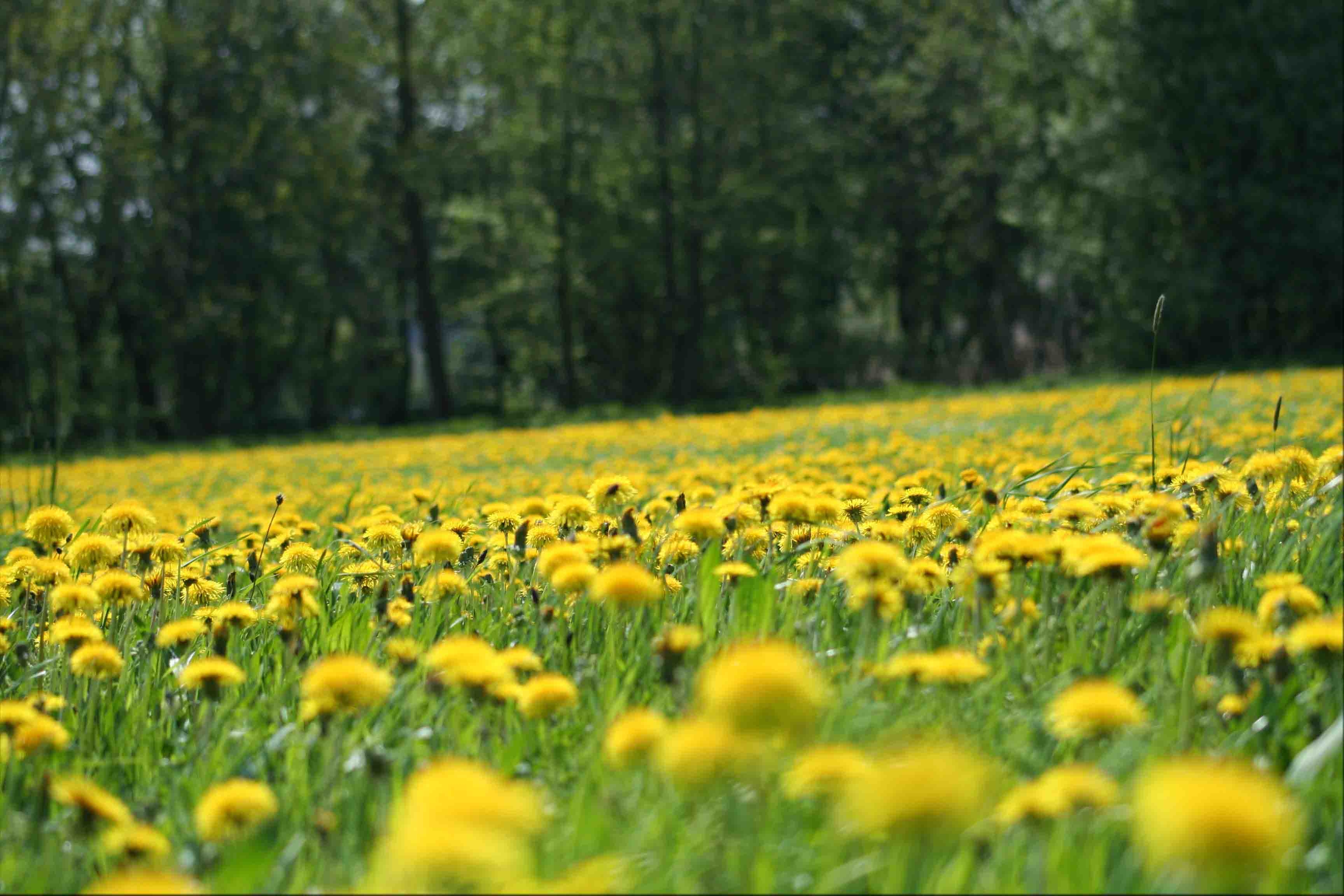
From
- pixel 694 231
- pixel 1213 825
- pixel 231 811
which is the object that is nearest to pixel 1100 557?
pixel 1213 825

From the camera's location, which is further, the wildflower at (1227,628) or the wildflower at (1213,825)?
the wildflower at (1227,628)

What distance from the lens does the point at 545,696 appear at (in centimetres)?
156

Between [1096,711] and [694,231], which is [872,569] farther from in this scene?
[694,231]

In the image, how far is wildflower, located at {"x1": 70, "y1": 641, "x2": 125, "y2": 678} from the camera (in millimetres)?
1765

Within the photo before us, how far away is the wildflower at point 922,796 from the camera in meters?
0.93

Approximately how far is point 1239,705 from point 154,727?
170 cm

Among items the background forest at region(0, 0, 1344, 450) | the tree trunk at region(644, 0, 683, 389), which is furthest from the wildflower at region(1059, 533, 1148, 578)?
→ the tree trunk at region(644, 0, 683, 389)

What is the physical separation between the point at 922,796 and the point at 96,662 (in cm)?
136

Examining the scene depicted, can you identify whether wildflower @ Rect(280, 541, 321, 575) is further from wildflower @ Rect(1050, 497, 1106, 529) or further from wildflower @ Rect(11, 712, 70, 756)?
wildflower @ Rect(1050, 497, 1106, 529)

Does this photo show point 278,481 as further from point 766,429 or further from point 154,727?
point 154,727

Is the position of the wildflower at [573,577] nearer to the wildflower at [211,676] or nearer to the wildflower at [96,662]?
the wildflower at [211,676]

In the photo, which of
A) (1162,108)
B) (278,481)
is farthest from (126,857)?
(1162,108)

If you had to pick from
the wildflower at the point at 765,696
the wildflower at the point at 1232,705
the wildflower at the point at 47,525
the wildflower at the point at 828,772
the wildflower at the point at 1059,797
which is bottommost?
the wildflower at the point at 1232,705

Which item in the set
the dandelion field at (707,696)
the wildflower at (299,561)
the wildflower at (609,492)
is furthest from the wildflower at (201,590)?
the wildflower at (609,492)
